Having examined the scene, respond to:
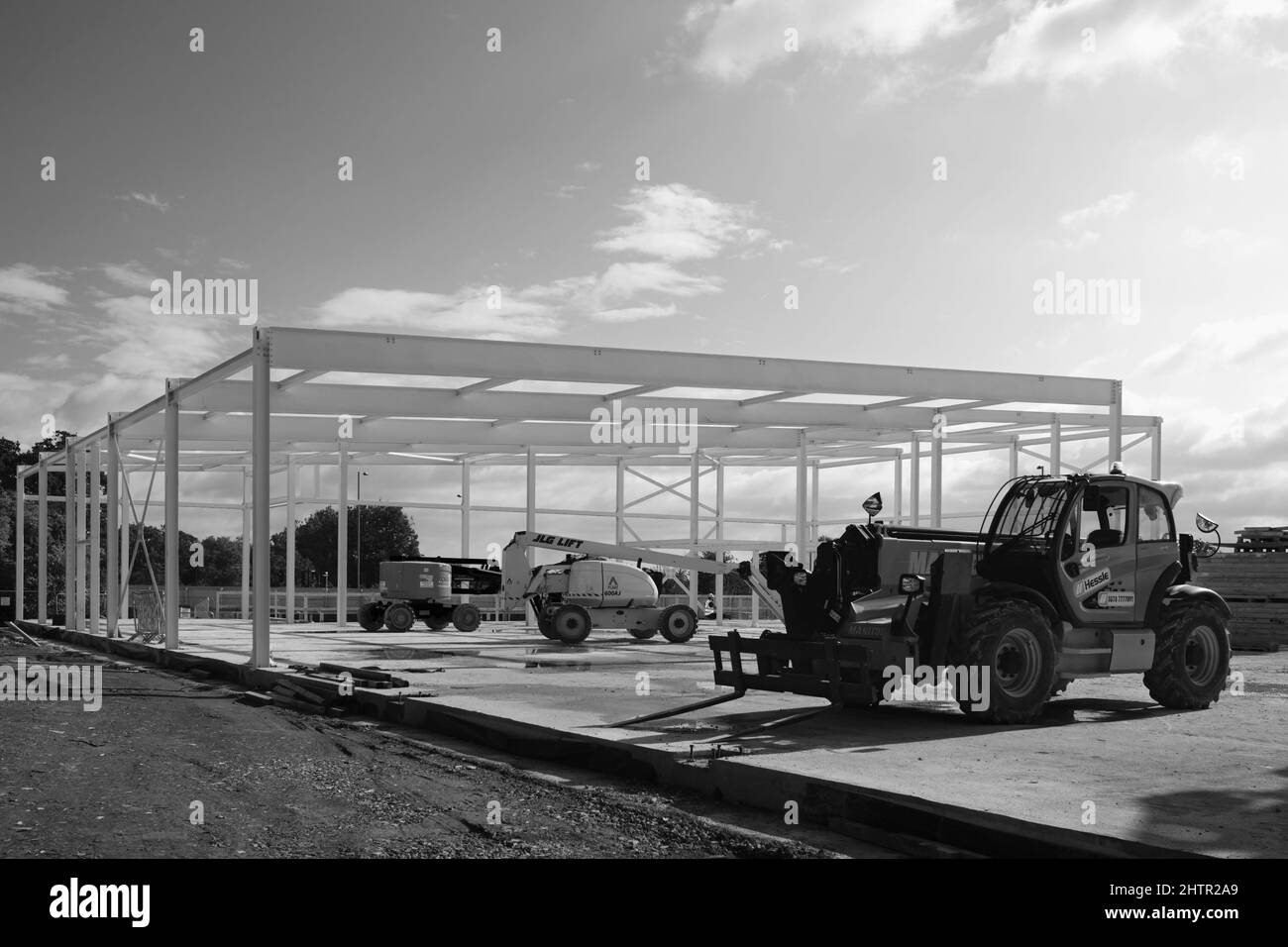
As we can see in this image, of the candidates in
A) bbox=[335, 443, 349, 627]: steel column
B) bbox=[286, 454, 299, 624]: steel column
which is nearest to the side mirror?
bbox=[335, 443, 349, 627]: steel column

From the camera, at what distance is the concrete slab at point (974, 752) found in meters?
7.17

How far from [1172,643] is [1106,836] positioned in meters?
7.05

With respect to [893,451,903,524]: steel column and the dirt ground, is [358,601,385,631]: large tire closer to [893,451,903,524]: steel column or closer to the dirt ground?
[893,451,903,524]: steel column

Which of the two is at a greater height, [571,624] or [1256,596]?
[1256,596]

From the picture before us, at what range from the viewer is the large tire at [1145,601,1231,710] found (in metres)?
12.7

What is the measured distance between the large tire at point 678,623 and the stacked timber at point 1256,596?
10405mm

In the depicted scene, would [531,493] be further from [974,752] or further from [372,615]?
[974,752]

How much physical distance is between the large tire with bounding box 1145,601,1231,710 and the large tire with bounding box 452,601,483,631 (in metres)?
20.5

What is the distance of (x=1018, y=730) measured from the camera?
11234 mm

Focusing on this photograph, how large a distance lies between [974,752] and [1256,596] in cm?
1574
